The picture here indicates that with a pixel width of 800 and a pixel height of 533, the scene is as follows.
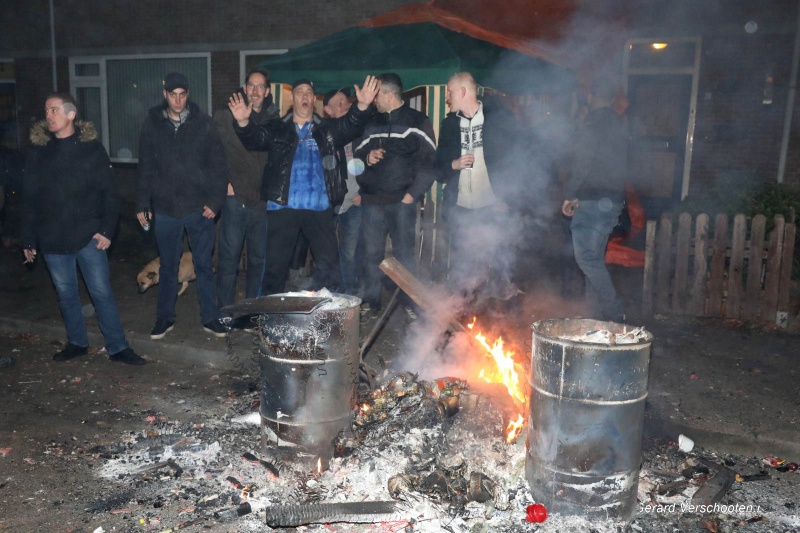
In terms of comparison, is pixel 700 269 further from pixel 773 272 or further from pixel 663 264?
pixel 773 272

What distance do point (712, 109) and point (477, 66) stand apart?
5045 mm

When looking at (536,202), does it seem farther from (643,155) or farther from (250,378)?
(643,155)

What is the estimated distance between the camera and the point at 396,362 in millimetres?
6062

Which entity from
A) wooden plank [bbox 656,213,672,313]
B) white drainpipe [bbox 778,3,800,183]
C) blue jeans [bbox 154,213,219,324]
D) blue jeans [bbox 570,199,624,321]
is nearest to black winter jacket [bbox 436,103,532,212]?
blue jeans [bbox 570,199,624,321]

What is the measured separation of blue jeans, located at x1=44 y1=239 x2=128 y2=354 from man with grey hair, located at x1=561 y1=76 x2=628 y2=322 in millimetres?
4376

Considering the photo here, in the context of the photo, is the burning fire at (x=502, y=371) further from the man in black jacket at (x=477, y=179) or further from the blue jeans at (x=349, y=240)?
the blue jeans at (x=349, y=240)

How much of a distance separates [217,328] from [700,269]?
209 inches

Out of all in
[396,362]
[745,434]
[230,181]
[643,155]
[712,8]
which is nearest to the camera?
[745,434]

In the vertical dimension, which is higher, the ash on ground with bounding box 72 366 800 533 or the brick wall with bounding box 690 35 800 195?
the brick wall with bounding box 690 35 800 195

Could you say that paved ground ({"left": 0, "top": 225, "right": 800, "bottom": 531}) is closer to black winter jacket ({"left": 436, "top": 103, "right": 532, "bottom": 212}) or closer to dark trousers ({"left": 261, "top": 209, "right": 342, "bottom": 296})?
dark trousers ({"left": 261, "top": 209, "right": 342, "bottom": 296})

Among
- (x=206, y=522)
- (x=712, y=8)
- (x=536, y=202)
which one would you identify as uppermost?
(x=712, y=8)

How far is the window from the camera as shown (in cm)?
1531

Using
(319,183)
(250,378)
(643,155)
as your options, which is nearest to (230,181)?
(319,183)

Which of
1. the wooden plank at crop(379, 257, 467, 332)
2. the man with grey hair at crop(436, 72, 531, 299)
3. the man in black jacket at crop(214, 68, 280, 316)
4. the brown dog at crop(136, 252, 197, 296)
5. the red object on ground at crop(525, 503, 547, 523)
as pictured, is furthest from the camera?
the brown dog at crop(136, 252, 197, 296)
